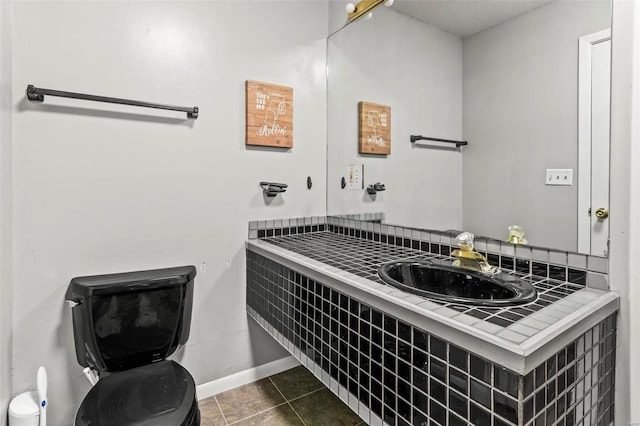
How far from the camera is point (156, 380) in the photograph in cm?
126

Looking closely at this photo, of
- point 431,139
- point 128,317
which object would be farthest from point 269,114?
point 128,317

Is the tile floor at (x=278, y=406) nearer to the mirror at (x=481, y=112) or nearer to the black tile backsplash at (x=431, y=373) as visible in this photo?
the black tile backsplash at (x=431, y=373)

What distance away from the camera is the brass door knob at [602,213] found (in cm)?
102

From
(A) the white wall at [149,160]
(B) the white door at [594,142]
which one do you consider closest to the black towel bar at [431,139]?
(B) the white door at [594,142]

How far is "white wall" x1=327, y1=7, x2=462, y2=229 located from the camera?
58.4 inches

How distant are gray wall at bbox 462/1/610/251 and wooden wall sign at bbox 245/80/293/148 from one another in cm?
95

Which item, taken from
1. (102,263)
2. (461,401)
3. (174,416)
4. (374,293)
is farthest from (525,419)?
(102,263)

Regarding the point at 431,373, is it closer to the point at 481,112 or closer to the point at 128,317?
the point at 481,112

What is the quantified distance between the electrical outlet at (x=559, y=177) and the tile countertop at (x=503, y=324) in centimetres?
34

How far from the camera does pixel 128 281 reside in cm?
138

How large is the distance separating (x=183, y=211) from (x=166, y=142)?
0.34 metres

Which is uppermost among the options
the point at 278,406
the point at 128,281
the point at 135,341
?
the point at 128,281

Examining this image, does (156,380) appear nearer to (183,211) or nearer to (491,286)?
(183,211)

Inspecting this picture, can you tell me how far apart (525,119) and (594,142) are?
0.23 metres
